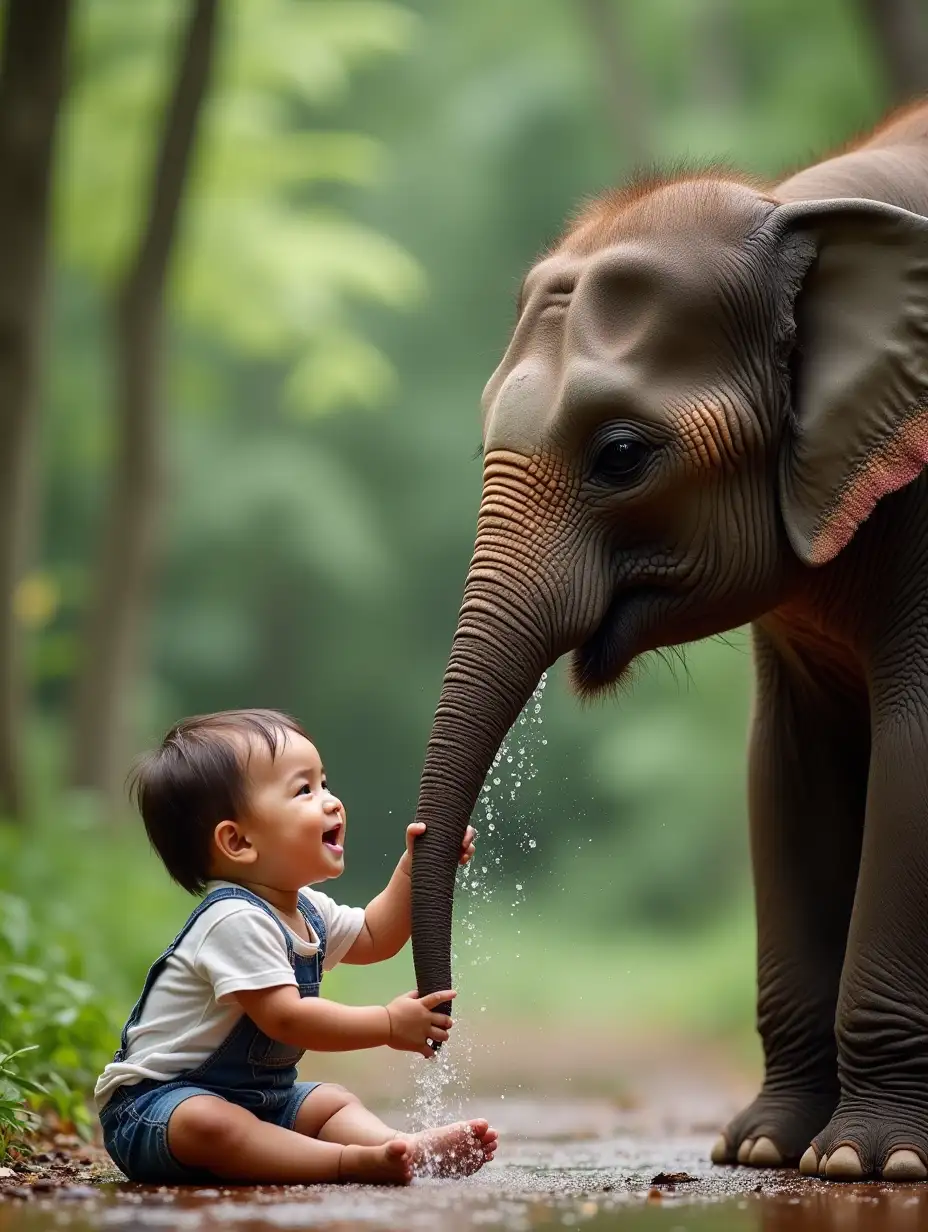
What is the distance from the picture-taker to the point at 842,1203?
4363 millimetres

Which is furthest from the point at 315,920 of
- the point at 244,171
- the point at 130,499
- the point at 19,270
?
the point at 244,171

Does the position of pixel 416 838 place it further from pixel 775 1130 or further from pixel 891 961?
pixel 775 1130

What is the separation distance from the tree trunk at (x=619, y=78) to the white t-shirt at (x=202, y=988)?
764 inches

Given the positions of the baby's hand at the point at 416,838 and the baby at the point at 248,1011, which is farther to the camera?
the baby's hand at the point at 416,838

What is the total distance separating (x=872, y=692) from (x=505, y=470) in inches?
42.0

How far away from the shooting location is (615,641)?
514cm

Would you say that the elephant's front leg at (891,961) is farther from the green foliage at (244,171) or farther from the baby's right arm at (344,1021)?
the green foliage at (244,171)

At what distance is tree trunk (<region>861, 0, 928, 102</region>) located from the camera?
1362 cm

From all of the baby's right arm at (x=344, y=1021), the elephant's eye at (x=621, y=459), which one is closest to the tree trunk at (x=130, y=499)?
the elephant's eye at (x=621, y=459)

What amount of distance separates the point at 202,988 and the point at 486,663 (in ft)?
3.05

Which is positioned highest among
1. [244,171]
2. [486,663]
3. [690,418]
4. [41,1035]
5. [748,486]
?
[244,171]

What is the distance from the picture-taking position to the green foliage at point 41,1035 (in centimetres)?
541

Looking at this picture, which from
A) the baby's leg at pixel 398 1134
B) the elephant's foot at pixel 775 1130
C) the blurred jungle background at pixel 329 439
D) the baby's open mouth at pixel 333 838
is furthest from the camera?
the blurred jungle background at pixel 329 439

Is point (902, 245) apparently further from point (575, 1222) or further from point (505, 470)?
point (575, 1222)
